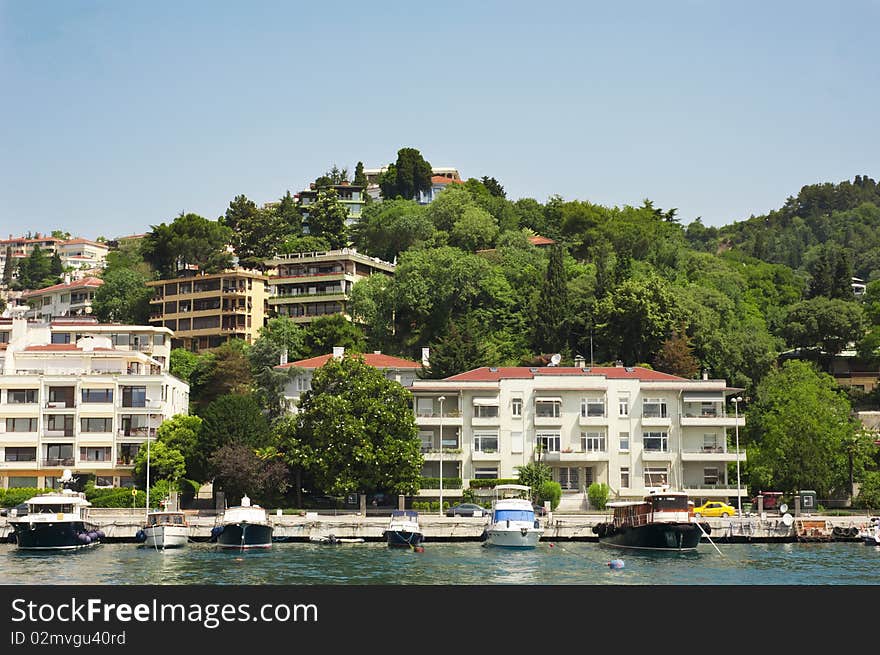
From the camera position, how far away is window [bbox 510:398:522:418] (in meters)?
86.9

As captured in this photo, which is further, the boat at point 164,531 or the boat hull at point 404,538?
the boat at point 164,531

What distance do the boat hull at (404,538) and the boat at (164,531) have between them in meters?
11.7

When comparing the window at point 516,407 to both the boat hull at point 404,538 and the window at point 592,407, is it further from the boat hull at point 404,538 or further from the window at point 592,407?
the boat hull at point 404,538

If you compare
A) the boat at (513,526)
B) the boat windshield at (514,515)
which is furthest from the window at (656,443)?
the boat windshield at (514,515)

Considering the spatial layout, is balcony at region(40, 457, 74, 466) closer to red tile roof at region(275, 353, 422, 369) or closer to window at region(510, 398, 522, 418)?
red tile roof at region(275, 353, 422, 369)

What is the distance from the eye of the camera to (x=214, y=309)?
122 m

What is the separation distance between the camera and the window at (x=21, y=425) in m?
88.2

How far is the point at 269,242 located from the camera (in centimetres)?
13562

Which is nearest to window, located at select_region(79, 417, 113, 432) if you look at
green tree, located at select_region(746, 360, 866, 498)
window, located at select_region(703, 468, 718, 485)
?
window, located at select_region(703, 468, 718, 485)

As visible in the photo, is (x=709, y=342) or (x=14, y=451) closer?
(x=14, y=451)

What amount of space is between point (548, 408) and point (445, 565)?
3276cm
